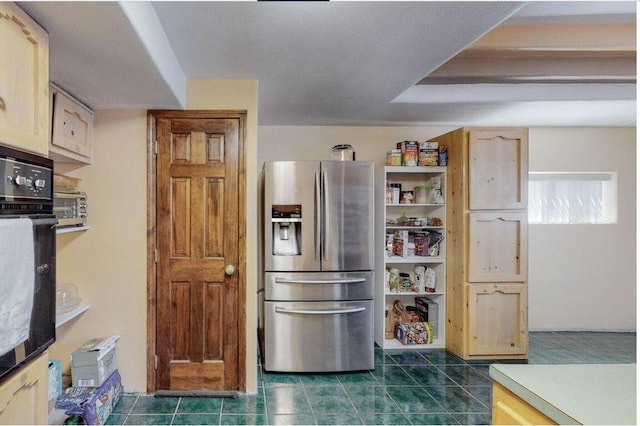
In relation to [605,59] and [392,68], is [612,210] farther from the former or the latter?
[392,68]

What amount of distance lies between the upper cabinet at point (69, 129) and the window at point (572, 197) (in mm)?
4425

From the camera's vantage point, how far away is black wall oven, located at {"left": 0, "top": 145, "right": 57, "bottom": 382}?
4.03 ft

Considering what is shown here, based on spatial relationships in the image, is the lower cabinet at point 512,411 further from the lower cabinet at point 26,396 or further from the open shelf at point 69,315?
the open shelf at point 69,315

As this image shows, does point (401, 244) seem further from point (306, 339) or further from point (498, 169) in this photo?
point (306, 339)

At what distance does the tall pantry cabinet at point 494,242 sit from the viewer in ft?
11.6

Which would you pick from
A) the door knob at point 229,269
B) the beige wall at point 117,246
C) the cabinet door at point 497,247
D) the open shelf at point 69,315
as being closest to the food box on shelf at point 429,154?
the cabinet door at point 497,247

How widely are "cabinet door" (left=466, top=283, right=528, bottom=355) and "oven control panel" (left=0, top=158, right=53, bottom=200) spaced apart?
328cm

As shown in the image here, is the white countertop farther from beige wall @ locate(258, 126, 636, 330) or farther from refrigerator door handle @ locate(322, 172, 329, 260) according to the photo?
beige wall @ locate(258, 126, 636, 330)

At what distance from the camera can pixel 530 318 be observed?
4.43 metres

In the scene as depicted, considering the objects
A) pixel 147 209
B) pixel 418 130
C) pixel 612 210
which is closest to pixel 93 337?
pixel 147 209

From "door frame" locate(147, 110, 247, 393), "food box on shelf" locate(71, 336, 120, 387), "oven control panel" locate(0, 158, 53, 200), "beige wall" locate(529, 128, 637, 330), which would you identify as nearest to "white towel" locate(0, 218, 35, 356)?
"oven control panel" locate(0, 158, 53, 200)

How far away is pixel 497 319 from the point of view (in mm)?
3568

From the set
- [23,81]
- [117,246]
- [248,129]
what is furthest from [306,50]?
[117,246]

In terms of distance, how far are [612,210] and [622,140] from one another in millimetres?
811
